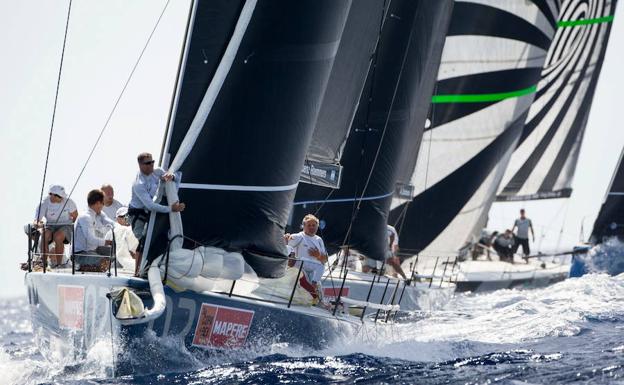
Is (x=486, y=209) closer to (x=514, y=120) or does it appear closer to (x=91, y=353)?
(x=514, y=120)

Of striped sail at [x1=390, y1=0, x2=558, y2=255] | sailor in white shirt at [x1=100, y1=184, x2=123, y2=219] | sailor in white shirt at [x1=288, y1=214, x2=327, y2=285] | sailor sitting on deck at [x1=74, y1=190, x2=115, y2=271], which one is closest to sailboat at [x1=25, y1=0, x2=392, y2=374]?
sailor sitting on deck at [x1=74, y1=190, x2=115, y2=271]

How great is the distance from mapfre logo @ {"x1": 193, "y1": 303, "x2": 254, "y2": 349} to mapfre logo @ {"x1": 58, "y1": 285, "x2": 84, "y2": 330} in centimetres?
92

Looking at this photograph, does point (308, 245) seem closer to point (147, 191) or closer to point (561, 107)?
point (147, 191)

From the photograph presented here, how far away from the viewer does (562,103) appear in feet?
87.8

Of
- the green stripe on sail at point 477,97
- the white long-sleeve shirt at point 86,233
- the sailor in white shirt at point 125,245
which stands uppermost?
the green stripe on sail at point 477,97

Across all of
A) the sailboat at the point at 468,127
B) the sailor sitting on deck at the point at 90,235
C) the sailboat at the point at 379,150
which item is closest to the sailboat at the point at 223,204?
the sailor sitting on deck at the point at 90,235

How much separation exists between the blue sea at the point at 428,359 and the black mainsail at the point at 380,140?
5.15ft

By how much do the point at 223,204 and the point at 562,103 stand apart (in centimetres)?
1868

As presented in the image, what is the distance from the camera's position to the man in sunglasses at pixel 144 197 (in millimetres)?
9070

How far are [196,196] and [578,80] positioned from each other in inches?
750

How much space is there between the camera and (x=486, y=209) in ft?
68.6

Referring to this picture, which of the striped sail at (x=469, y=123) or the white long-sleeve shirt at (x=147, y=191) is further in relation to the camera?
the striped sail at (x=469, y=123)

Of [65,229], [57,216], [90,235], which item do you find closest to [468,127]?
[57,216]

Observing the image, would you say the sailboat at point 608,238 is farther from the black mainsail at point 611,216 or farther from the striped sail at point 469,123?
the striped sail at point 469,123
